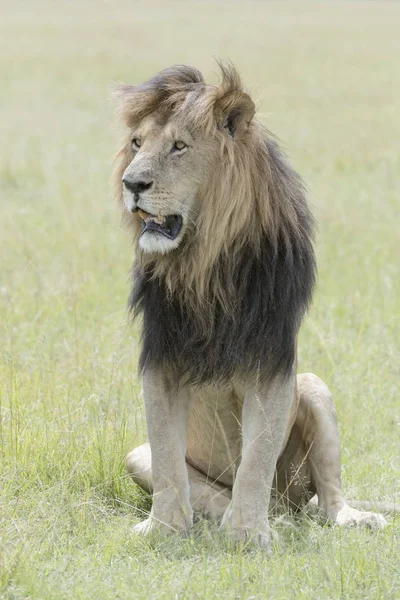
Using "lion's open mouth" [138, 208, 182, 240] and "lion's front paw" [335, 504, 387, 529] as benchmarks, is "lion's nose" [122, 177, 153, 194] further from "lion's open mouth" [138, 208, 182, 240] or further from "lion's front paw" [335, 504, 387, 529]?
"lion's front paw" [335, 504, 387, 529]

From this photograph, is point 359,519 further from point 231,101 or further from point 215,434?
point 231,101

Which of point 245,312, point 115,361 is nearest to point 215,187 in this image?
point 245,312

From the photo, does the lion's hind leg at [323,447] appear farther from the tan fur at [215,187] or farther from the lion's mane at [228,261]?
the tan fur at [215,187]

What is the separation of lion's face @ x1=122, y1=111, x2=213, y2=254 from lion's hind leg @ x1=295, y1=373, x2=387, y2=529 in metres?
0.96

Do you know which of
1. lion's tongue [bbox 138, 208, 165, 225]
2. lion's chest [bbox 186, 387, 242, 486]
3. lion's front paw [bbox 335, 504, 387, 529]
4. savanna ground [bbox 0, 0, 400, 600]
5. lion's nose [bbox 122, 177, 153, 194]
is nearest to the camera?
savanna ground [bbox 0, 0, 400, 600]

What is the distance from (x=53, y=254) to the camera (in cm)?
835

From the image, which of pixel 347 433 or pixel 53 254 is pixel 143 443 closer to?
pixel 347 433

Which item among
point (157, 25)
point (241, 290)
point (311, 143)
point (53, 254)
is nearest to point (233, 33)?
point (157, 25)

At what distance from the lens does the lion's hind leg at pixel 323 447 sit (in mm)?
4242

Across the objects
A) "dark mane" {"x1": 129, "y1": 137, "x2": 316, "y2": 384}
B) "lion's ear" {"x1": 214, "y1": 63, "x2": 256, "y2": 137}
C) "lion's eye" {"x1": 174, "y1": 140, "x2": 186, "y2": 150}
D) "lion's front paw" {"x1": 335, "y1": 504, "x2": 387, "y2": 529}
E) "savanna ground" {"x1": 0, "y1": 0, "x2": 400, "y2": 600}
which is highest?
"lion's ear" {"x1": 214, "y1": 63, "x2": 256, "y2": 137}

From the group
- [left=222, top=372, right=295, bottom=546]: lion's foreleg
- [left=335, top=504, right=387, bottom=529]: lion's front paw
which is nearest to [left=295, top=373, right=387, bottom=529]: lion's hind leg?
[left=335, top=504, right=387, bottom=529]: lion's front paw

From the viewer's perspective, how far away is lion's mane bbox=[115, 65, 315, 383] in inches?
148

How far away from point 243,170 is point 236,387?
781 millimetres

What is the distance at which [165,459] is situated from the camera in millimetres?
3934
